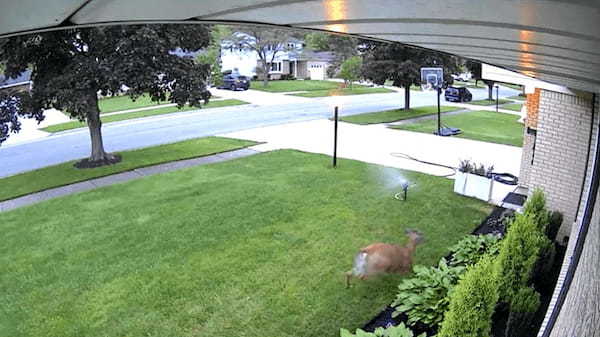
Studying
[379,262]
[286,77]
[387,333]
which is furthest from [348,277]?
[286,77]

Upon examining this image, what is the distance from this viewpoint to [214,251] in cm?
770

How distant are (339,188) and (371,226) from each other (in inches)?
94.6

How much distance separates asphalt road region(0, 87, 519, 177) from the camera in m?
15.6

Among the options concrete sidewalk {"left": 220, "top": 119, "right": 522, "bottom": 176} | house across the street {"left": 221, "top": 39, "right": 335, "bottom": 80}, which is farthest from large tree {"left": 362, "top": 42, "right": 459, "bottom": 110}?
house across the street {"left": 221, "top": 39, "right": 335, "bottom": 80}

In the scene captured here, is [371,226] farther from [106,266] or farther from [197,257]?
[106,266]

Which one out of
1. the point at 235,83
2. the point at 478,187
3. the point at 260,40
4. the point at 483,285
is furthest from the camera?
the point at 260,40

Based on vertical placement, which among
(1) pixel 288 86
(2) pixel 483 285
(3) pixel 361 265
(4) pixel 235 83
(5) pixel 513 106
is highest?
(4) pixel 235 83

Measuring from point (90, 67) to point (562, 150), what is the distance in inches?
410

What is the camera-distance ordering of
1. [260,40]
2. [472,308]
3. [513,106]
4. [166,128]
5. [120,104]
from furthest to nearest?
[260,40] < [513,106] < [120,104] < [166,128] < [472,308]

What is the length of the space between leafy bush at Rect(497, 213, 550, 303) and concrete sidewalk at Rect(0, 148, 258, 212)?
9.42 metres

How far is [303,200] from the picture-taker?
10180 mm

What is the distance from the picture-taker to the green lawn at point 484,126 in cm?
1852

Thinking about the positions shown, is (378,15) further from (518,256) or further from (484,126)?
(484,126)

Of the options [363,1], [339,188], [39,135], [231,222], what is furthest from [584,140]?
[39,135]
